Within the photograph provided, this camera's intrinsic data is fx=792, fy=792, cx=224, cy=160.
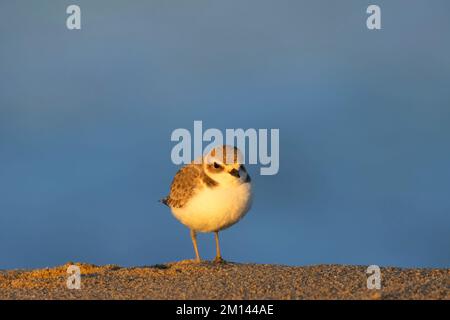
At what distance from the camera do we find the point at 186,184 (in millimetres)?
9984

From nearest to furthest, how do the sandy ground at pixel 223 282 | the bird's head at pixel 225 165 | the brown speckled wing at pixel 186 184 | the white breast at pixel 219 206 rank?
the sandy ground at pixel 223 282, the bird's head at pixel 225 165, the white breast at pixel 219 206, the brown speckled wing at pixel 186 184

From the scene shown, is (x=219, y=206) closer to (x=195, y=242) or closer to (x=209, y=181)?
(x=209, y=181)

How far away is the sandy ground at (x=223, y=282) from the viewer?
24.9 feet

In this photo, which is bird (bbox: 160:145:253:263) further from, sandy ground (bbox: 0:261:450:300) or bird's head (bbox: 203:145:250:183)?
sandy ground (bbox: 0:261:450:300)

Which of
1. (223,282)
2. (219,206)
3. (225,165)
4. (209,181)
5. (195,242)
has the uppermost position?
(225,165)

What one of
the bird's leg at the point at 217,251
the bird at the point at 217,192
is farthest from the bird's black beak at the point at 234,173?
the bird's leg at the point at 217,251

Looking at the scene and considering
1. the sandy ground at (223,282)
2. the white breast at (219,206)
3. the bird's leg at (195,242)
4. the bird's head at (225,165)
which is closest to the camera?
the sandy ground at (223,282)

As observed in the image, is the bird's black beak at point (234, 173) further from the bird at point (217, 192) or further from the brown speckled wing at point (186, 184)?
the brown speckled wing at point (186, 184)

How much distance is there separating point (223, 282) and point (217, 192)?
1468mm

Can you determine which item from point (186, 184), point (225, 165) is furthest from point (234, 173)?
point (186, 184)

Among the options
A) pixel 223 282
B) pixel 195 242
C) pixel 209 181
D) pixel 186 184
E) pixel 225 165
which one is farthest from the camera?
pixel 195 242

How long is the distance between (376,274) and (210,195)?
7.08ft
